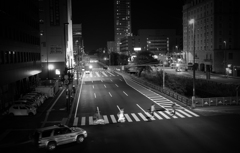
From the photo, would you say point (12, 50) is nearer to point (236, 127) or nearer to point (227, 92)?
point (236, 127)

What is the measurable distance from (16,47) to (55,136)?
24048mm

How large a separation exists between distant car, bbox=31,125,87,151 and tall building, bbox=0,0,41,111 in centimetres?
1583

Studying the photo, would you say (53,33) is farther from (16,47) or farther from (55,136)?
(55,136)

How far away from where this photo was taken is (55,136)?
15.9 metres

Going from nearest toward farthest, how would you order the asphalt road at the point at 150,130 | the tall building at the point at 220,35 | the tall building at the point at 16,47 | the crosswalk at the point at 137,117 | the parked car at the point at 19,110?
the asphalt road at the point at 150,130
the crosswalk at the point at 137,117
the parked car at the point at 19,110
the tall building at the point at 16,47
the tall building at the point at 220,35

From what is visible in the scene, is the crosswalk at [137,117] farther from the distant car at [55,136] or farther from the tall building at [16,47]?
the tall building at [16,47]


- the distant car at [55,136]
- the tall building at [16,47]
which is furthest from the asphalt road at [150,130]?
the tall building at [16,47]

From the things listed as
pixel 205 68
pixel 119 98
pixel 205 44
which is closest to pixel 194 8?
pixel 205 44

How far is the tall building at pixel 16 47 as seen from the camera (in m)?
30.4

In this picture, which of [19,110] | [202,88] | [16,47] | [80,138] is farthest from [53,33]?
[80,138]

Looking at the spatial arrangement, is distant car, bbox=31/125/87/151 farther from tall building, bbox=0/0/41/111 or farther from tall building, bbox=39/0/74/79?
tall building, bbox=39/0/74/79

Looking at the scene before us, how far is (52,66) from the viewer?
70.1 meters

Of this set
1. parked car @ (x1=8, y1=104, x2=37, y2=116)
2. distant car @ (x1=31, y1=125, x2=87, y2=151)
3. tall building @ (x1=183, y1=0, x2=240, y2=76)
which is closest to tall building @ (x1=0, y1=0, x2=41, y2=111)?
parked car @ (x1=8, y1=104, x2=37, y2=116)

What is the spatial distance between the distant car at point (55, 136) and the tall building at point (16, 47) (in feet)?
51.9
